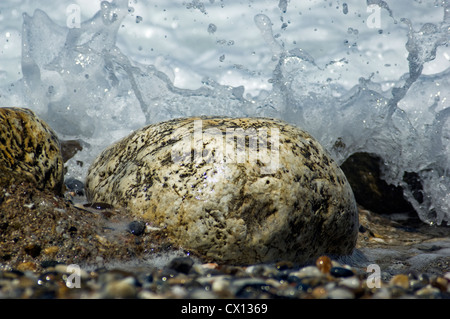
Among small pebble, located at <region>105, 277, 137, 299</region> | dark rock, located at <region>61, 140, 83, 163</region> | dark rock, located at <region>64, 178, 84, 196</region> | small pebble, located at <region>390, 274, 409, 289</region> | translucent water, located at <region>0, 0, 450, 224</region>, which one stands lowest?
small pebble, located at <region>390, 274, 409, 289</region>

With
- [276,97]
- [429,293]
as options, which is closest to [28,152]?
[429,293]

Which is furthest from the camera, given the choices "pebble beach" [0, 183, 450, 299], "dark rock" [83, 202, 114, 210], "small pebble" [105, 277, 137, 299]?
"dark rock" [83, 202, 114, 210]

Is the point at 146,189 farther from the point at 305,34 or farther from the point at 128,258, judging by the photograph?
the point at 305,34

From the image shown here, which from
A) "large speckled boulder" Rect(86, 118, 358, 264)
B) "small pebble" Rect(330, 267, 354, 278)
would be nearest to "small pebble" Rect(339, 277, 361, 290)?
"small pebble" Rect(330, 267, 354, 278)

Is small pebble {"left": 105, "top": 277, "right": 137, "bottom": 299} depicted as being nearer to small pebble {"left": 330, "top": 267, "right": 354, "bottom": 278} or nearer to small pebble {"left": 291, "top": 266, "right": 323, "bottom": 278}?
small pebble {"left": 291, "top": 266, "right": 323, "bottom": 278}

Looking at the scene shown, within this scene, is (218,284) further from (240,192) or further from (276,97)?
(276,97)

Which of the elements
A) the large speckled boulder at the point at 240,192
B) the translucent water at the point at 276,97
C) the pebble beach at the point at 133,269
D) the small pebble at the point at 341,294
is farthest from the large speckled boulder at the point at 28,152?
the small pebble at the point at 341,294

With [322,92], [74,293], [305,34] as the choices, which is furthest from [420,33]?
[74,293]
